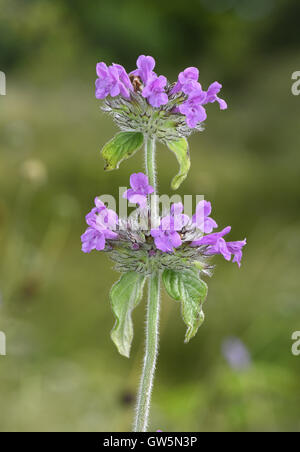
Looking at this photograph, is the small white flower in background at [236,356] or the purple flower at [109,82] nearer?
the purple flower at [109,82]

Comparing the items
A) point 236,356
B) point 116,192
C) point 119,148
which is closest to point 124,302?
point 119,148

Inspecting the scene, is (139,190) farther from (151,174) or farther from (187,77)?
(187,77)

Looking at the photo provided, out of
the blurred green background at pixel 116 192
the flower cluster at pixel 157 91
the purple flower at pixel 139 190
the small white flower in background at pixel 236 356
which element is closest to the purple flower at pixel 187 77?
the flower cluster at pixel 157 91

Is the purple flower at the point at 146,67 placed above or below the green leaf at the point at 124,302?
above

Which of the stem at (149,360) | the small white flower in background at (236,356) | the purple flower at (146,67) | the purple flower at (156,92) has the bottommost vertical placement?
the stem at (149,360)

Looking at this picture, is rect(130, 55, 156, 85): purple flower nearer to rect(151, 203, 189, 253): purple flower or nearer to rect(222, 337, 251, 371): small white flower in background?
rect(151, 203, 189, 253): purple flower

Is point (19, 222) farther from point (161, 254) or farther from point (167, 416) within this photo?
point (161, 254)

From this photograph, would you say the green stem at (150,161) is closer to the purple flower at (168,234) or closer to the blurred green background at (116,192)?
the purple flower at (168,234)
